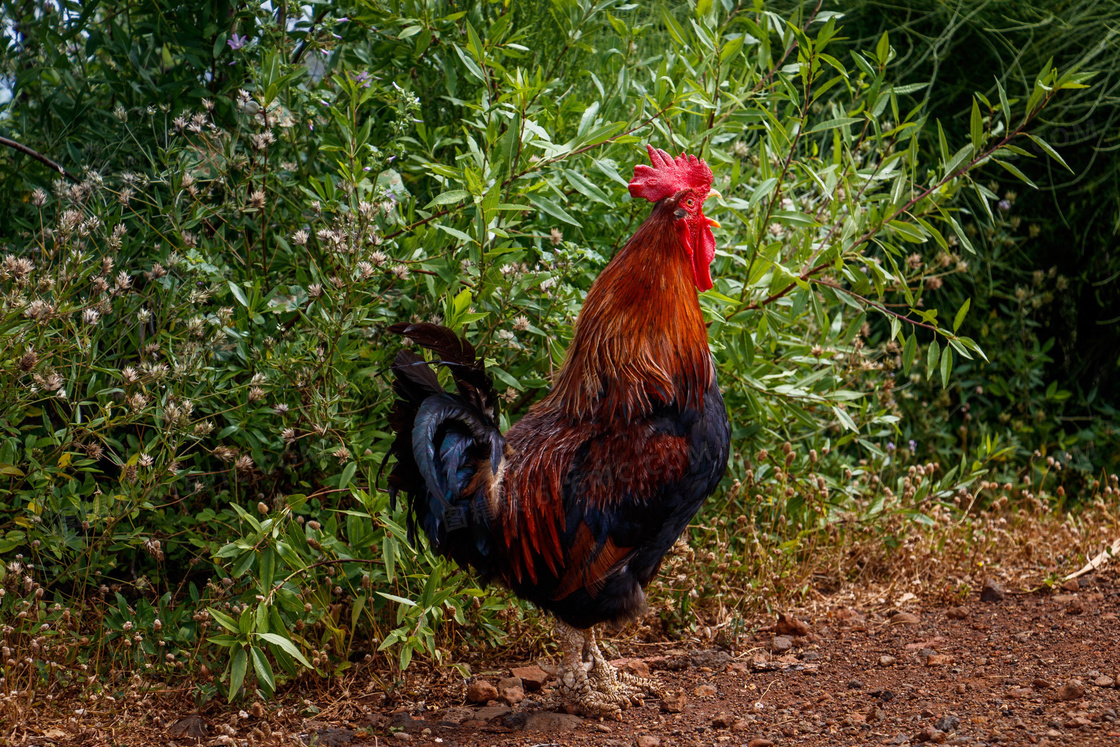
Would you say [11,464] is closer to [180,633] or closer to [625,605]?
[180,633]

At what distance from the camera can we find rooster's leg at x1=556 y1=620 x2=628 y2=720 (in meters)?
3.49

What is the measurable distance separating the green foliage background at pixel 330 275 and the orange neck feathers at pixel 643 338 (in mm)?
335

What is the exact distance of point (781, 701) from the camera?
3.51 m

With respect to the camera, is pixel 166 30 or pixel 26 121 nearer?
pixel 166 30

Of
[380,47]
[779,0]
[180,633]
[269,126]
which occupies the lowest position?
[180,633]

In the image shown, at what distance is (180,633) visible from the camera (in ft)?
11.9

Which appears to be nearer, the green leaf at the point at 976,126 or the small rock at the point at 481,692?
the green leaf at the point at 976,126

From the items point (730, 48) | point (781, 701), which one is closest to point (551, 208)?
point (730, 48)

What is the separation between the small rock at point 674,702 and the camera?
138 inches

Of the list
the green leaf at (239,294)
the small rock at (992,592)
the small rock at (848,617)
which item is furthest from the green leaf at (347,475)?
the small rock at (992,592)

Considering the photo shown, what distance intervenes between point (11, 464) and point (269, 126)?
5.25ft

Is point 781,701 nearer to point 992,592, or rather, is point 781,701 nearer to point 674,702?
point 674,702

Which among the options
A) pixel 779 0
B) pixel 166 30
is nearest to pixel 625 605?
pixel 166 30

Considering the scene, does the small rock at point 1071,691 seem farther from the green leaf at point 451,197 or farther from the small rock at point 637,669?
the green leaf at point 451,197
